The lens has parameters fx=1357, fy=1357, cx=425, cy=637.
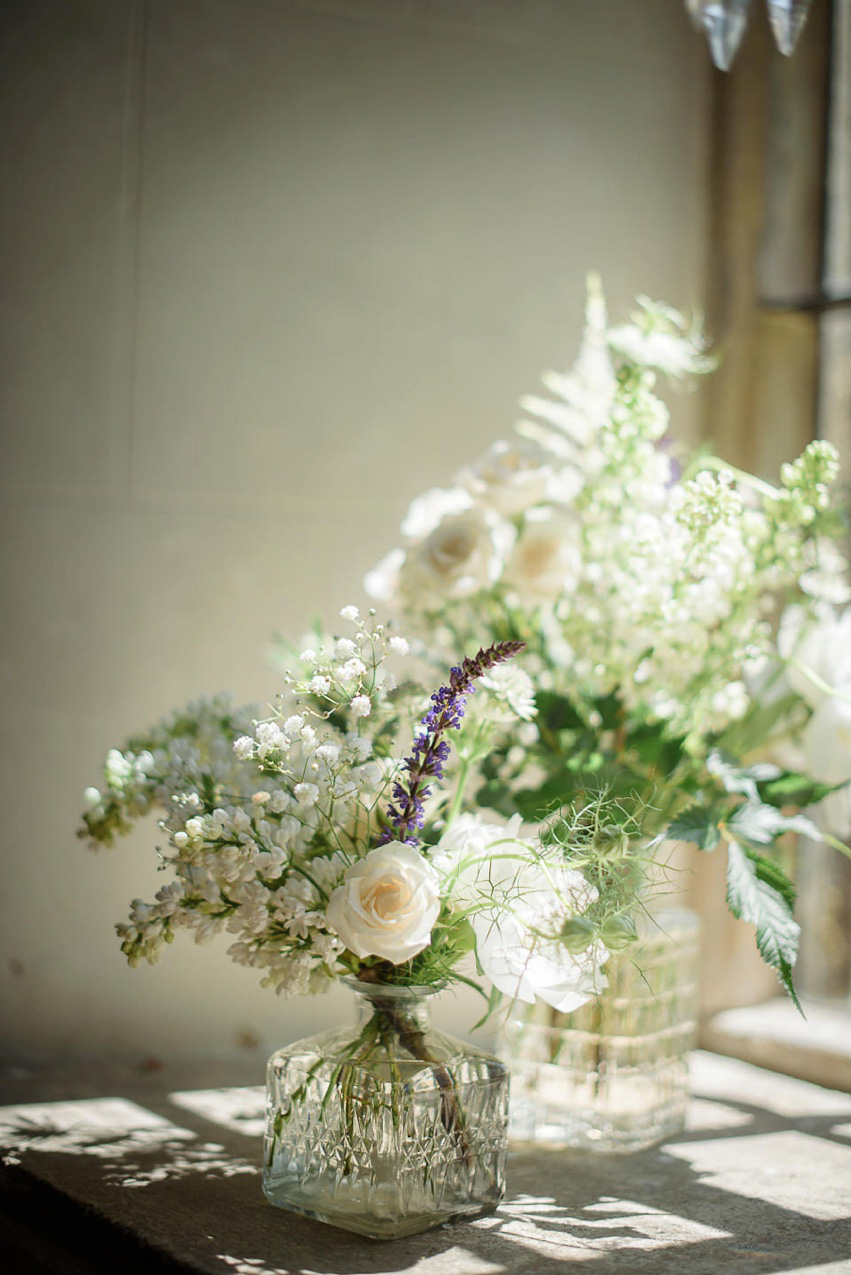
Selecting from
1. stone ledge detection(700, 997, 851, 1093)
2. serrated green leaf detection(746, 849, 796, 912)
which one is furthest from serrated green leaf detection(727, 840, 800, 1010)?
stone ledge detection(700, 997, 851, 1093)

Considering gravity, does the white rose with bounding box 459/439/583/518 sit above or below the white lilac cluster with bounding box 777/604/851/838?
above

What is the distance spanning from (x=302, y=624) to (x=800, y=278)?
0.85 metres

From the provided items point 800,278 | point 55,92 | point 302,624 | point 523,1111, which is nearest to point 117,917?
point 302,624

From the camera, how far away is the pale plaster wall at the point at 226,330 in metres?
1.53

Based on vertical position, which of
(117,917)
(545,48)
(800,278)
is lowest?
(117,917)

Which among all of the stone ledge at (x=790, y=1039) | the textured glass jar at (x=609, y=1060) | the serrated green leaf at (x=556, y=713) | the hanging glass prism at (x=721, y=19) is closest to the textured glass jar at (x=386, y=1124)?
the textured glass jar at (x=609, y=1060)

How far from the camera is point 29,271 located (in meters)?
1.52

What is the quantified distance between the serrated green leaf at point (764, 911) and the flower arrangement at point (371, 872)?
13 cm

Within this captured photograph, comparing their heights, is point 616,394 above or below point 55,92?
below

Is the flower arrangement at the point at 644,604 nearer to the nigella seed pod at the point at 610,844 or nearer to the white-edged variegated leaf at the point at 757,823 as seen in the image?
the white-edged variegated leaf at the point at 757,823

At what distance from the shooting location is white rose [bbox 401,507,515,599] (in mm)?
1312

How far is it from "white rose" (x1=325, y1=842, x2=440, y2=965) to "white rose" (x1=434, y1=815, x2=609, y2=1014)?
2.9 inches

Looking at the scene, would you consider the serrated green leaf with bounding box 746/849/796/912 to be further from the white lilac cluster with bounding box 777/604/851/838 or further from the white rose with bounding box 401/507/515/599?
the white rose with bounding box 401/507/515/599

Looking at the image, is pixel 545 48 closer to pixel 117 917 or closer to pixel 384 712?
pixel 384 712
